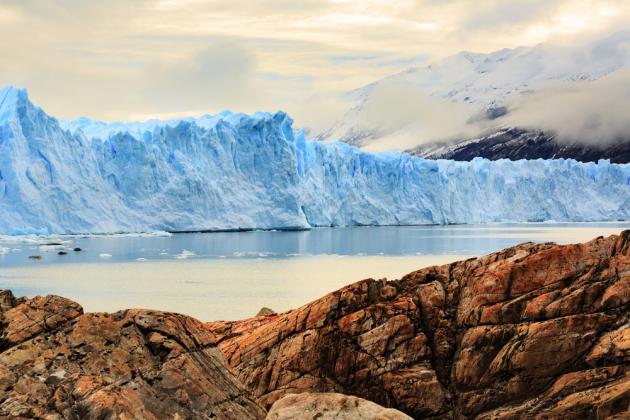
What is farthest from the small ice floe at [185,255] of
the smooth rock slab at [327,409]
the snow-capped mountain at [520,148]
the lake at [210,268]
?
the snow-capped mountain at [520,148]

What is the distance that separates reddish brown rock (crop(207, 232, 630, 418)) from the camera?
6.29 meters

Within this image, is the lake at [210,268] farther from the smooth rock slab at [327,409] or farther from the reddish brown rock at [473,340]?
the smooth rock slab at [327,409]

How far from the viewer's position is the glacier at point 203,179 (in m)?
40.8

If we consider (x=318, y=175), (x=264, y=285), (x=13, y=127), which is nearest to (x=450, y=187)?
(x=318, y=175)

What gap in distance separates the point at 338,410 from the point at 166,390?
1.08 metres

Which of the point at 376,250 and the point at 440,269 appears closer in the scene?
the point at 440,269

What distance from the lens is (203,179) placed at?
1796 inches

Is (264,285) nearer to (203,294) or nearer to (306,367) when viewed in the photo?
(203,294)

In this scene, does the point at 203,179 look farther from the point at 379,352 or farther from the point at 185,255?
the point at 379,352

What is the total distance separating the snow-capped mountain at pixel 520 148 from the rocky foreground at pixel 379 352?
14154cm

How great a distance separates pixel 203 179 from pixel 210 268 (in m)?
16.5

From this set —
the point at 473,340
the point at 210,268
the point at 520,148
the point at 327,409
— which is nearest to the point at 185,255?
the point at 210,268

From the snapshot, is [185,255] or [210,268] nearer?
[210,268]

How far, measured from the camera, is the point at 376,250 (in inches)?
1512
